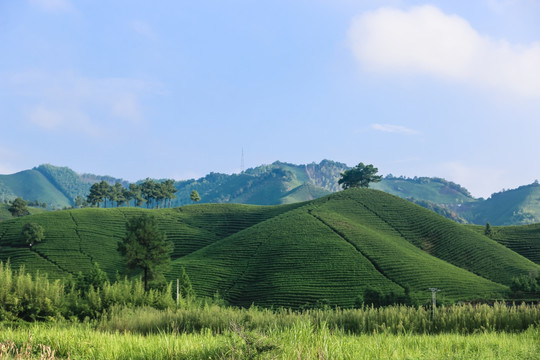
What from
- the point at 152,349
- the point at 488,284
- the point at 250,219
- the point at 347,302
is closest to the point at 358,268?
the point at 347,302

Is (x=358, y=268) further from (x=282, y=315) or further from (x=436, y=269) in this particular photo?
(x=282, y=315)

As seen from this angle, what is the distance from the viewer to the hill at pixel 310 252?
69500 mm

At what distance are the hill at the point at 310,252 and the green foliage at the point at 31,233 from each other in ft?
5.67

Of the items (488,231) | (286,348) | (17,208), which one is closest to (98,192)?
(17,208)

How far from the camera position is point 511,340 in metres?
11.0

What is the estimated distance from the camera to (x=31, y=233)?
9256 centimetres

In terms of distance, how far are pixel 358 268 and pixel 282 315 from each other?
2294 inches

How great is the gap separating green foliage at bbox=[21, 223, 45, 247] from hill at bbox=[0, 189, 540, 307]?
1.73 meters

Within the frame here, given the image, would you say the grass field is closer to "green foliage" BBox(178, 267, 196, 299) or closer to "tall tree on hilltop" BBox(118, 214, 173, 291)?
"tall tree on hilltop" BBox(118, 214, 173, 291)

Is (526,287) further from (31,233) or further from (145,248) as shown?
(31,233)

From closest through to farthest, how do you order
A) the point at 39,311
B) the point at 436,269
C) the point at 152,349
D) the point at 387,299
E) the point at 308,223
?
the point at 152,349
the point at 39,311
the point at 387,299
the point at 436,269
the point at 308,223

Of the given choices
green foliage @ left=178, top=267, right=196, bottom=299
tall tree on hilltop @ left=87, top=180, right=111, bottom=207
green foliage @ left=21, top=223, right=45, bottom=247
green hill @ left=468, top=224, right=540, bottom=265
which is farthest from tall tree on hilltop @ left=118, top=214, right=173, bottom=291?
tall tree on hilltop @ left=87, top=180, right=111, bottom=207

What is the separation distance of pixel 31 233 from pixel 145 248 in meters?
50.4

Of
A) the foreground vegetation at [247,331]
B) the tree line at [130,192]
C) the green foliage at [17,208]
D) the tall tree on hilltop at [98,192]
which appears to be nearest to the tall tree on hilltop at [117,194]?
the tree line at [130,192]
